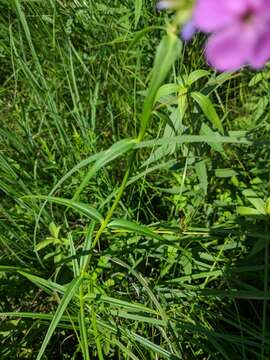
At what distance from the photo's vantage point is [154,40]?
151cm

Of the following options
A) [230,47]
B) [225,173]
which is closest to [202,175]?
[225,173]

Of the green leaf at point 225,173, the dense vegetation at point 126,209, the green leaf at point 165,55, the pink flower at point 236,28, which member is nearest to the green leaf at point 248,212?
the dense vegetation at point 126,209

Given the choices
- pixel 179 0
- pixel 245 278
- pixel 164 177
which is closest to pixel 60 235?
pixel 164 177

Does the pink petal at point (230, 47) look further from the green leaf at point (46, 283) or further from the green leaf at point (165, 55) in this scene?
the green leaf at point (46, 283)

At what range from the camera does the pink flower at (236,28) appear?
37 centimetres

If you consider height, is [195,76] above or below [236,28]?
above

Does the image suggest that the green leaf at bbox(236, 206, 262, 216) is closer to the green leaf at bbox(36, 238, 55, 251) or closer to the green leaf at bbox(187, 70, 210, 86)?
the green leaf at bbox(187, 70, 210, 86)

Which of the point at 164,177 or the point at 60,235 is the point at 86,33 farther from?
the point at 60,235

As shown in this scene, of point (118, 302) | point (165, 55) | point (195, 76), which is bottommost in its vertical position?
point (118, 302)

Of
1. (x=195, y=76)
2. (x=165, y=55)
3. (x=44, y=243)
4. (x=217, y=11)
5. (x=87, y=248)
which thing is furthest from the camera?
(x=44, y=243)

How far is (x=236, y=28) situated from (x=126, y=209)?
887 millimetres

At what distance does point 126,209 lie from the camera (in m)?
1.24

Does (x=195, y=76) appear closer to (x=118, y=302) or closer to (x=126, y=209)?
(x=126, y=209)

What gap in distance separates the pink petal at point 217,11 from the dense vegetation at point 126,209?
522 millimetres
